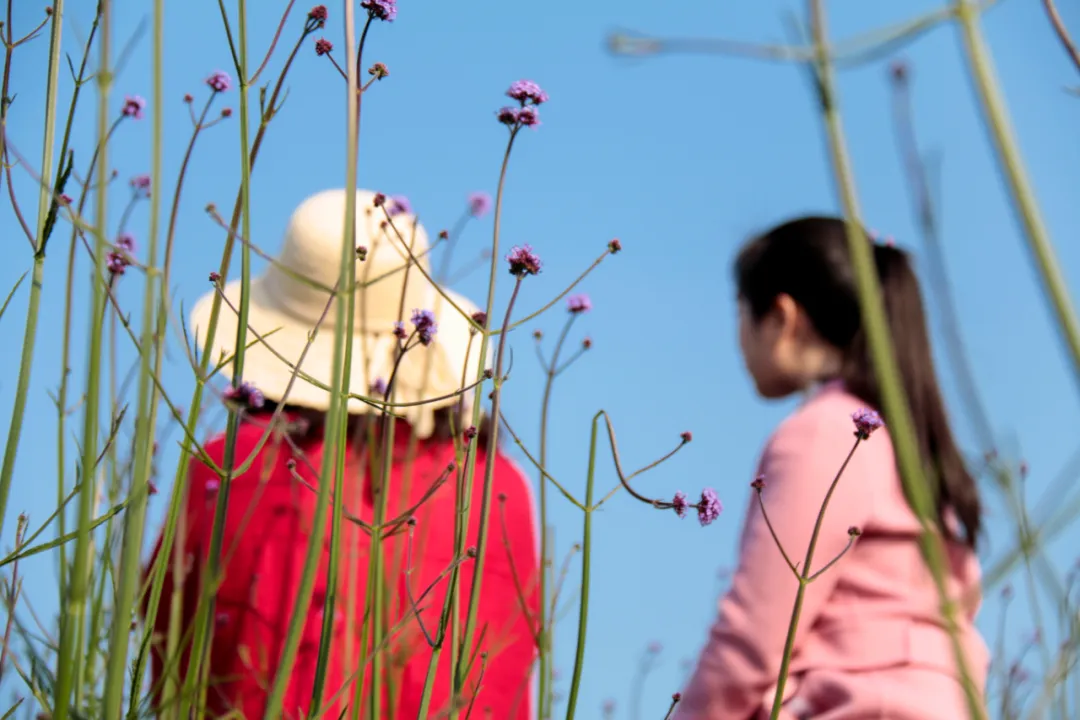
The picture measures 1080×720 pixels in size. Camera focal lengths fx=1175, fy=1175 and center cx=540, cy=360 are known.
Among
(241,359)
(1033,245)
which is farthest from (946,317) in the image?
(241,359)

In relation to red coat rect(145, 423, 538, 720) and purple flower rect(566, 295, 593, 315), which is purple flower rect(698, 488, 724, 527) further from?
red coat rect(145, 423, 538, 720)

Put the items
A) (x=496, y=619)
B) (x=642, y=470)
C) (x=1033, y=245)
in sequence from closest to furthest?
(x=1033, y=245), (x=642, y=470), (x=496, y=619)

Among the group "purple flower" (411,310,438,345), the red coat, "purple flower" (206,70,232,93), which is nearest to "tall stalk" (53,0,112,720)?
"purple flower" (411,310,438,345)

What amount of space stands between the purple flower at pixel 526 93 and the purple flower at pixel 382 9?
12 centimetres

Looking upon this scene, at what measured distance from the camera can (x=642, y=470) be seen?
973 mm

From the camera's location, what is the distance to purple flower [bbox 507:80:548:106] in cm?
93

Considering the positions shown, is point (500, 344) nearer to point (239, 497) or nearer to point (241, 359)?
point (241, 359)

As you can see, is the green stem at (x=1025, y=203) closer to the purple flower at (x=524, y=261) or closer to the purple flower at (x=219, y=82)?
the purple flower at (x=524, y=261)

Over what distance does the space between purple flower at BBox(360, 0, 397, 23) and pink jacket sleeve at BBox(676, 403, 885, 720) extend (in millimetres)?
846

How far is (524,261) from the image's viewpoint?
95 cm

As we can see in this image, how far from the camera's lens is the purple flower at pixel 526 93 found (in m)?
0.93

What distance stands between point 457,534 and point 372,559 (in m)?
0.06

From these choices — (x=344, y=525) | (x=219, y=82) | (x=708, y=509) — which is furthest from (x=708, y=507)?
(x=344, y=525)

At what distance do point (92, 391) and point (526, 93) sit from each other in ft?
1.62
